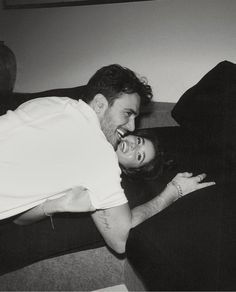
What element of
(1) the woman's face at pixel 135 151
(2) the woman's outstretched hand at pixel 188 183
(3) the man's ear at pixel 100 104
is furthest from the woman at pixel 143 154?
(3) the man's ear at pixel 100 104

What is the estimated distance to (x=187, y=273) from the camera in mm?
956

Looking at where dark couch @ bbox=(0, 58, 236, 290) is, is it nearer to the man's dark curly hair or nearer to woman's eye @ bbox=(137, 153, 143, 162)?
woman's eye @ bbox=(137, 153, 143, 162)

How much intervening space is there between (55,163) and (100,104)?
40 cm

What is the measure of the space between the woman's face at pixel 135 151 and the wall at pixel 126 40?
646 mm

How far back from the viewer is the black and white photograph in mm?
1081

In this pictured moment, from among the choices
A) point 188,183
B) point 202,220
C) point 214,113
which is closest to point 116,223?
point 202,220

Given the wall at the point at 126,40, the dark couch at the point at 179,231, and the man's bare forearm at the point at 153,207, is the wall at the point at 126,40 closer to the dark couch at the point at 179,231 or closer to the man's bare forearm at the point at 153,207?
the dark couch at the point at 179,231

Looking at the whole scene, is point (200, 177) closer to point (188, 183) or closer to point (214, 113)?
point (188, 183)

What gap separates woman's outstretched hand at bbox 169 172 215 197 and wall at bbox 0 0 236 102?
88 cm

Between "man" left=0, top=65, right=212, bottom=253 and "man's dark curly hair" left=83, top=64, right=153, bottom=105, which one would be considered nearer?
"man" left=0, top=65, right=212, bottom=253

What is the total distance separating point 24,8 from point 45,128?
2137mm

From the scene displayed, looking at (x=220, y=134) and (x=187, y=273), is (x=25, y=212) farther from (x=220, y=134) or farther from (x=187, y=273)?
(x=220, y=134)

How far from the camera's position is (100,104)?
1.44 meters

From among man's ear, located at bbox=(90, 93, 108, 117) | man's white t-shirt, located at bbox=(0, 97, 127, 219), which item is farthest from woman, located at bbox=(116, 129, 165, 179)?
man's white t-shirt, located at bbox=(0, 97, 127, 219)
